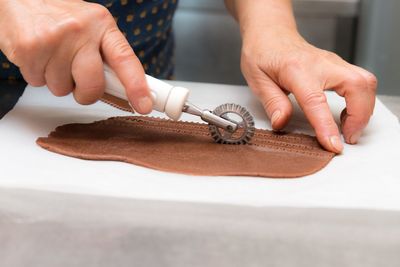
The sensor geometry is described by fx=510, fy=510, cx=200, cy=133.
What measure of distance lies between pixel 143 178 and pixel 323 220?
0.18m

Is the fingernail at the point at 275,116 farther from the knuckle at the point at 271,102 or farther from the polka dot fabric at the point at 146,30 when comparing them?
the polka dot fabric at the point at 146,30

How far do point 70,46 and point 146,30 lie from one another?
343 millimetres

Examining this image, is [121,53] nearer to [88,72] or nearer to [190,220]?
[88,72]

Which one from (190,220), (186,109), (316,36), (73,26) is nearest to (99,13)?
(73,26)

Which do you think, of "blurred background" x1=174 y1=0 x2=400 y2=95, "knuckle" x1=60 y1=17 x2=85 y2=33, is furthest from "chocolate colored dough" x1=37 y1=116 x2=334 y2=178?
"blurred background" x1=174 y1=0 x2=400 y2=95

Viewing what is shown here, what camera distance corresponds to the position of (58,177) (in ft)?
1.63

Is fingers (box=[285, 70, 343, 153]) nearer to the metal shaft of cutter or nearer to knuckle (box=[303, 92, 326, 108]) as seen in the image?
knuckle (box=[303, 92, 326, 108])

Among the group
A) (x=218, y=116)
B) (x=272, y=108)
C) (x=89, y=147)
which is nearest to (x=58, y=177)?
(x=89, y=147)

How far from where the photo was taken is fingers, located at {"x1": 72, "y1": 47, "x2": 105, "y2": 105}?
0.54 metres

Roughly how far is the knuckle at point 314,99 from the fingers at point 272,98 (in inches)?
1.2

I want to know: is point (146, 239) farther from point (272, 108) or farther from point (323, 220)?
point (272, 108)

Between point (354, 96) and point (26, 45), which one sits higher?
point (26, 45)

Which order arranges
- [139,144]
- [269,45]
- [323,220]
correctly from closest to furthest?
[323,220] → [139,144] → [269,45]

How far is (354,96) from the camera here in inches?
24.8
